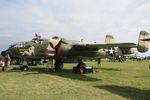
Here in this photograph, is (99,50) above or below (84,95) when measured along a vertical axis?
above

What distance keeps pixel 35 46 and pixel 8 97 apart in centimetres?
1180

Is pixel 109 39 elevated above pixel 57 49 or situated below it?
above

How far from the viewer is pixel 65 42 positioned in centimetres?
1802

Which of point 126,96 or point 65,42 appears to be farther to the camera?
point 65,42

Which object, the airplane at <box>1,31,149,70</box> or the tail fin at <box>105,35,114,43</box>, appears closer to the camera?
the airplane at <box>1,31,149,70</box>

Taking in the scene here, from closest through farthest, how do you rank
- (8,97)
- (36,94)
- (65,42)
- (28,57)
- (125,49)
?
1. (8,97)
2. (36,94)
3. (65,42)
4. (28,57)
5. (125,49)

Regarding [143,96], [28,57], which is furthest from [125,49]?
[143,96]

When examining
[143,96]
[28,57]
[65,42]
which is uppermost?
[65,42]

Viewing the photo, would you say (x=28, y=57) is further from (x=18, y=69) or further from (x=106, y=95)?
(x=106, y=95)

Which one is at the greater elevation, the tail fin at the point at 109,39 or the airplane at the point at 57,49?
the tail fin at the point at 109,39

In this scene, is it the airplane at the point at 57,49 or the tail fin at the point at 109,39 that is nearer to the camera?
the airplane at the point at 57,49

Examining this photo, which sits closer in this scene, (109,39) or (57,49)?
(57,49)

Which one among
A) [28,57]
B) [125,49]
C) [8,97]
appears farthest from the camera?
[125,49]

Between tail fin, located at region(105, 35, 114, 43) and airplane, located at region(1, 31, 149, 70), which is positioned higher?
tail fin, located at region(105, 35, 114, 43)
